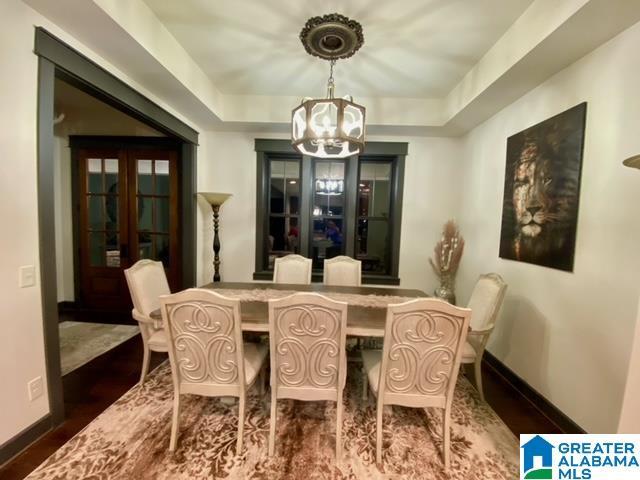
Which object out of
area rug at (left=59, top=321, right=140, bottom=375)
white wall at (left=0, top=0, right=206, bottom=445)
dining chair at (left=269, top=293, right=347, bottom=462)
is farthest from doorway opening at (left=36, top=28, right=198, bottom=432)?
dining chair at (left=269, top=293, right=347, bottom=462)

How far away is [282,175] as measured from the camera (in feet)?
12.5

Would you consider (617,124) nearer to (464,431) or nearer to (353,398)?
(464,431)

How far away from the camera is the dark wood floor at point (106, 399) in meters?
1.54

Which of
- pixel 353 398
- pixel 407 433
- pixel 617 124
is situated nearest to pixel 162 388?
pixel 353 398

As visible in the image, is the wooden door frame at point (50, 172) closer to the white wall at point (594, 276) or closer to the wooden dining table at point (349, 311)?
the wooden dining table at point (349, 311)

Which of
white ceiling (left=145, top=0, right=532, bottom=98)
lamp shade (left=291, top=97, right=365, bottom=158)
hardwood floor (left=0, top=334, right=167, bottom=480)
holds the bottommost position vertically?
hardwood floor (left=0, top=334, right=167, bottom=480)

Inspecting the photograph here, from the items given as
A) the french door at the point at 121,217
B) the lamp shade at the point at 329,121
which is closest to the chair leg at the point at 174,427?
the lamp shade at the point at 329,121

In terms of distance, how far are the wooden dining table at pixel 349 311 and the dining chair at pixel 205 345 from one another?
0.71ft

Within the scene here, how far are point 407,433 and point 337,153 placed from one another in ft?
6.85

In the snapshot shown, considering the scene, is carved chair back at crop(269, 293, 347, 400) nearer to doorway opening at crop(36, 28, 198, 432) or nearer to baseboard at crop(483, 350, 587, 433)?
baseboard at crop(483, 350, 587, 433)

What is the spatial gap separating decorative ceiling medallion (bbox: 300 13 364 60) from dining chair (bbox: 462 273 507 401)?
6.72ft

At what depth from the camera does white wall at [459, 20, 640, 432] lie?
1.53m

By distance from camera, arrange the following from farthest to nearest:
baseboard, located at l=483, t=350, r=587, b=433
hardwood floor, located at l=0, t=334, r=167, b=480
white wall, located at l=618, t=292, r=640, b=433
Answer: baseboard, located at l=483, t=350, r=587, b=433 < hardwood floor, located at l=0, t=334, r=167, b=480 < white wall, located at l=618, t=292, r=640, b=433

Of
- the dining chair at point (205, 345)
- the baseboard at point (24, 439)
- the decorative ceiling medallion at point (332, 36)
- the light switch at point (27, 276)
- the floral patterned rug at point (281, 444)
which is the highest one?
the decorative ceiling medallion at point (332, 36)
